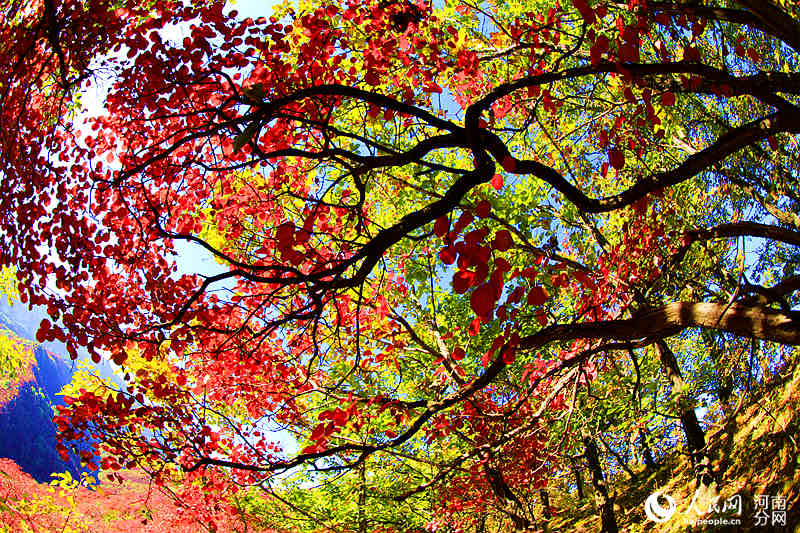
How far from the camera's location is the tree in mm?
3416

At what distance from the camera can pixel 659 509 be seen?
9211 millimetres

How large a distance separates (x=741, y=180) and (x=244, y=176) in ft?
28.3

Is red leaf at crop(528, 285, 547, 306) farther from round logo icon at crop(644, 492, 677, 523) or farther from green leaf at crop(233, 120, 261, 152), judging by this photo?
round logo icon at crop(644, 492, 677, 523)

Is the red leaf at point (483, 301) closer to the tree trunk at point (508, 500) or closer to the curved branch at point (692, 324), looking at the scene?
the curved branch at point (692, 324)

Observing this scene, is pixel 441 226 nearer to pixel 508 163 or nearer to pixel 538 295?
pixel 508 163

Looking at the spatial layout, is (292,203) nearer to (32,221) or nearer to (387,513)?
(32,221)

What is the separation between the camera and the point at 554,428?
312 inches

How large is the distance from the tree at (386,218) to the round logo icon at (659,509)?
123 centimetres

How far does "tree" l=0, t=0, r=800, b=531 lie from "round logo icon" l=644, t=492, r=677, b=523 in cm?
123

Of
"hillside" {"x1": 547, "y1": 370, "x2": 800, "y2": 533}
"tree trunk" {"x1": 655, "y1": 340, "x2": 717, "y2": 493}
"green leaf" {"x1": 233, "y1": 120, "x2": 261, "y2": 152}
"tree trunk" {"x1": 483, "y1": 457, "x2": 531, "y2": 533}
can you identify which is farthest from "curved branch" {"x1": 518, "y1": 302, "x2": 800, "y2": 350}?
"tree trunk" {"x1": 483, "y1": 457, "x2": 531, "y2": 533}

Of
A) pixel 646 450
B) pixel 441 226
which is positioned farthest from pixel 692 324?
pixel 646 450

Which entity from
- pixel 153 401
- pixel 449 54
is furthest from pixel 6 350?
Answer: pixel 449 54

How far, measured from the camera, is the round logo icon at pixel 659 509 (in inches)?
336

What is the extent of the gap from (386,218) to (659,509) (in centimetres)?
839
